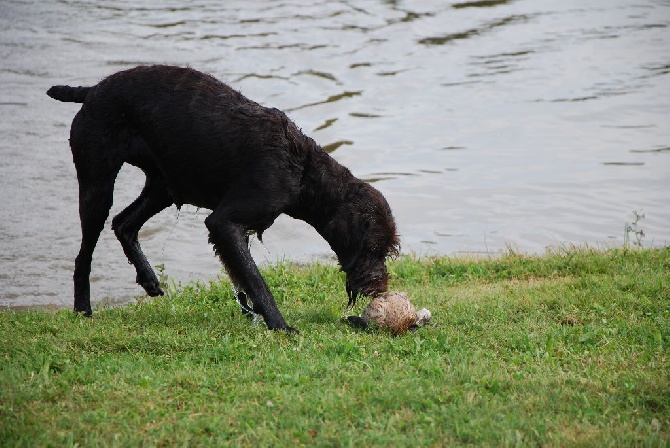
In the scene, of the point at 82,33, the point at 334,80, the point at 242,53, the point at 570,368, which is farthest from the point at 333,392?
the point at 82,33

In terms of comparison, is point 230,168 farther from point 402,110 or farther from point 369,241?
point 402,110

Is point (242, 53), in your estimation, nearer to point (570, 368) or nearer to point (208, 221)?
point (208, 221)

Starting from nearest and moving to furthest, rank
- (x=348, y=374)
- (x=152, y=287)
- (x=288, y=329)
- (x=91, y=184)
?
(x=348, y=374)
(x=288, y=329)
(x=91, y=184)
(x=152, y=287)

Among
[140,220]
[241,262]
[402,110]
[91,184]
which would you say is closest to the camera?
[241,262]

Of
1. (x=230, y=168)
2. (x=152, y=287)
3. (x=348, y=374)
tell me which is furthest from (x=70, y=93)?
(x=348, y=374)

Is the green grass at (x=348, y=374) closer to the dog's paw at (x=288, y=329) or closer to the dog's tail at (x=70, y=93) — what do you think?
the dog's paw at (x=288, y=329)

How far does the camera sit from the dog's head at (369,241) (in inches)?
289

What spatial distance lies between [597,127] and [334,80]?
17.5ft

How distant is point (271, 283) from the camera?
9156 millimetres

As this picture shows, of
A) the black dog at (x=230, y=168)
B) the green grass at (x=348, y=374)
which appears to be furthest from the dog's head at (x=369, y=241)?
the green grass at (x=348, y=374)

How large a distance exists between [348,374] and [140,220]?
3.13 metres

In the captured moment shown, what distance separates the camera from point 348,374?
5949 mm

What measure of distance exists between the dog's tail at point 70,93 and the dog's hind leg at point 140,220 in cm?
92

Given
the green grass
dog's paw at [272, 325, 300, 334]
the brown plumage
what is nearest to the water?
the green grass
